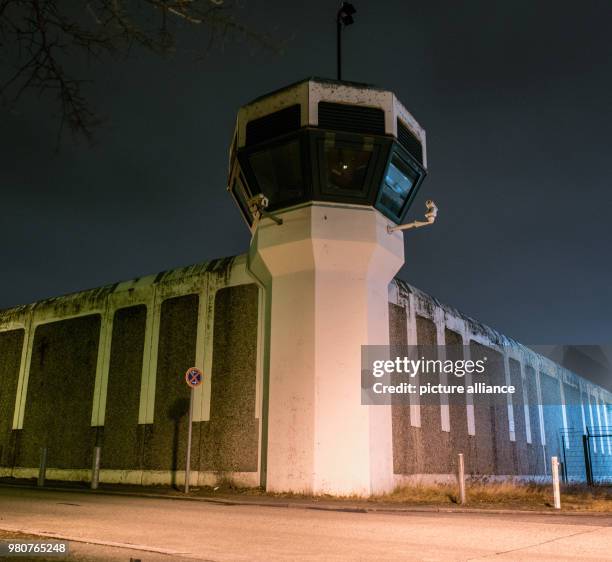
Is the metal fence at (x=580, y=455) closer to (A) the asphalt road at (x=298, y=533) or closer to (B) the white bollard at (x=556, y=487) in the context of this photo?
(B) the white bollard at (x=556, y=487)

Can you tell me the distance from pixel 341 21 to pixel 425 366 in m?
10.7

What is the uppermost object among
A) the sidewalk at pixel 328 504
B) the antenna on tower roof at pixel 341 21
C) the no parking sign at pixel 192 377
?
the antenna on tower roof at pixel 341 21

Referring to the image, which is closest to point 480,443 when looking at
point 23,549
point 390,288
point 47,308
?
point 390,288

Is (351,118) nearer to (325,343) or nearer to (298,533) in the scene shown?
(325,343)

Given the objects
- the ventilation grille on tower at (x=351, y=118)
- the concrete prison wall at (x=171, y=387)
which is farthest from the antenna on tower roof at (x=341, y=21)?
the concrete prison wall at (x=171, y=387)

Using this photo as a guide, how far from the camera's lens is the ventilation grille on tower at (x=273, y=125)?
49.7 feet

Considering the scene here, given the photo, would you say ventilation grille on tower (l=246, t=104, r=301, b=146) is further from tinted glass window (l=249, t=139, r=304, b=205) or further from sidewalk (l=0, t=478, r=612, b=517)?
sidewalk (l=0, t=478, r=612, b=517)

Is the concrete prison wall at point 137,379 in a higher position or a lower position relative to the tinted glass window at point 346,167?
lower

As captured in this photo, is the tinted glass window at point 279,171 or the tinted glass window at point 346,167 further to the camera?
the tinted glass window at point 279,171

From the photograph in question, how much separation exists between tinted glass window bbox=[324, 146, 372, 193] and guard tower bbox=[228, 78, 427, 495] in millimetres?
24

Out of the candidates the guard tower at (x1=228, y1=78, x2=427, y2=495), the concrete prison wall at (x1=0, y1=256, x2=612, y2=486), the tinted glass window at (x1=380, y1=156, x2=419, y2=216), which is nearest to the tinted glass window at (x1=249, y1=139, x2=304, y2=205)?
the guard tower at (x1=228, y1=78, x2=427, y2=495)

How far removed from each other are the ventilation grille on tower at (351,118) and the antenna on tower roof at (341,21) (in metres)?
1.82

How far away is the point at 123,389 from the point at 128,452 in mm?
2016

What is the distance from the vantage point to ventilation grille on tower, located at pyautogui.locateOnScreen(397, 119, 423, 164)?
15.7 m
